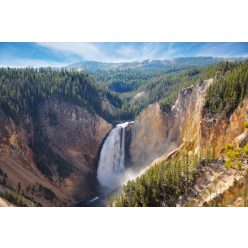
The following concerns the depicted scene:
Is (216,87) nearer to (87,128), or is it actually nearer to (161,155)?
(161,155)

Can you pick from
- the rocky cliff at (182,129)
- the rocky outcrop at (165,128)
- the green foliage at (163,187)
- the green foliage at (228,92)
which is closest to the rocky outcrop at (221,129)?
the rocky cliff at (182,129)

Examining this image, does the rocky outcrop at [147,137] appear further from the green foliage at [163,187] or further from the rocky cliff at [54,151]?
the green foliage at [163,187]

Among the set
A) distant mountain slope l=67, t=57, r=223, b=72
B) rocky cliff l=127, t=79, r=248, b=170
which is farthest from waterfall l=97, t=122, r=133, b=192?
distant mountain slope l=67, t=57, r=223, b=72

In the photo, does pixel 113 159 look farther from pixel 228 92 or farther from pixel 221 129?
pixel 228 92

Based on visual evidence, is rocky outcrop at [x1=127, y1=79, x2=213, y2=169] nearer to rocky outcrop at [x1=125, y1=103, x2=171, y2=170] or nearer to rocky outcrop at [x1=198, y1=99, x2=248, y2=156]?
rocky outcrop at [x1=125, y1=103, x2=171, y2=170]

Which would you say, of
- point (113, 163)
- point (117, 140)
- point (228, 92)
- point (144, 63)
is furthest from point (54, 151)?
point (228, 92)
